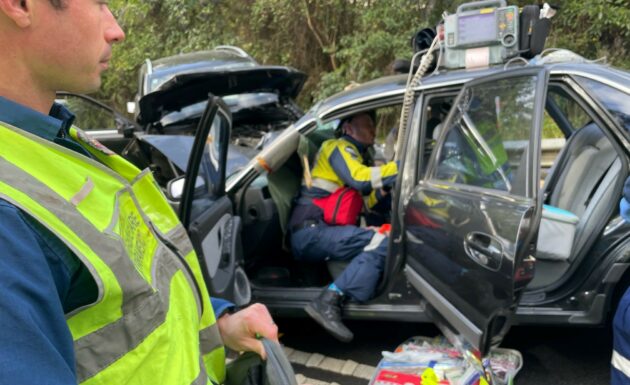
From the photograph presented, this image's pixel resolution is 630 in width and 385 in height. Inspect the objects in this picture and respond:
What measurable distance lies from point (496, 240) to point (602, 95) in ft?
2.78

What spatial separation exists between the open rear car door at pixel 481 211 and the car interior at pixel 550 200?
0.56 feet

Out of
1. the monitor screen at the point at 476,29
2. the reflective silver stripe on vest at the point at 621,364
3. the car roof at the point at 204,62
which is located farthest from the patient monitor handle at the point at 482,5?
the car roof at the point at 204,62

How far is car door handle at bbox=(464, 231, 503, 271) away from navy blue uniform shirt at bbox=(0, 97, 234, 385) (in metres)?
1.87

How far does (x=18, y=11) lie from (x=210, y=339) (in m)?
0.74

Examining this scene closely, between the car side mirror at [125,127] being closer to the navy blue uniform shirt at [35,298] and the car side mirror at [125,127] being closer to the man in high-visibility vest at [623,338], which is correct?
the man in high-visibility vest at [623,338]

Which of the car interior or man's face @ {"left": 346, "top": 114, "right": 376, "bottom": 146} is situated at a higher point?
man's face @ {"left": 346, "top": 114, "right": 376, "bottom": 146}

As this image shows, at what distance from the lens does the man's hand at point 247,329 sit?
129 centimetres

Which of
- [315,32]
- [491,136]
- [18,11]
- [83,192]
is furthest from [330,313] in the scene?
[315,32]

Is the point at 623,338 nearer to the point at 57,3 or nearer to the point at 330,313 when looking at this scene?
the point at 330,313

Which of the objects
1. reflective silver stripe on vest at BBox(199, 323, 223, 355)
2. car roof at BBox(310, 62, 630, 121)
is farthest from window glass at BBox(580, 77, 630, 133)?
reflective silver stripe on vest at BBox(199, 323, 223, 355)

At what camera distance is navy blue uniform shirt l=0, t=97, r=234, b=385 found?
620mm

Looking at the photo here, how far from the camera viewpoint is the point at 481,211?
8.16ft

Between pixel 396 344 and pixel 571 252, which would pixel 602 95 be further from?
pixel 396 344

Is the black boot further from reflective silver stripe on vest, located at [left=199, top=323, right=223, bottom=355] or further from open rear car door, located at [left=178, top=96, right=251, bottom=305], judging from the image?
reflective silver stripe on vest, located at [left=199, top=323, right=223, bottom=355]
